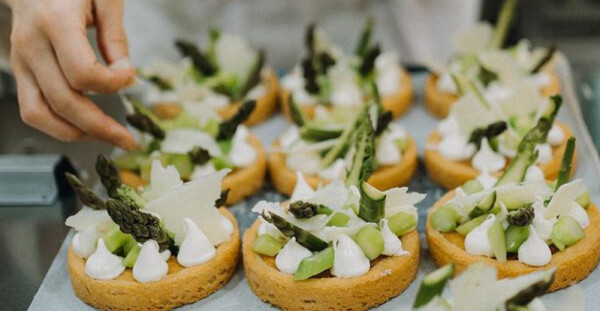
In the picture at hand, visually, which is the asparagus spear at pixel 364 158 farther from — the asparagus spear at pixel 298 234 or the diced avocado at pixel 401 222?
the asparagus spear at pixel 298 234

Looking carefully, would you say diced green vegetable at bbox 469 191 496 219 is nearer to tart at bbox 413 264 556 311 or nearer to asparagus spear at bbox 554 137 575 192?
asparagus spear at bbox 554 137 575 192

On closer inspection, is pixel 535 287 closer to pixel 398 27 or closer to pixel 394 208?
pixel 394 208

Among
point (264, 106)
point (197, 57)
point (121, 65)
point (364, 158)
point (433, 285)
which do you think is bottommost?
point (264, 106)

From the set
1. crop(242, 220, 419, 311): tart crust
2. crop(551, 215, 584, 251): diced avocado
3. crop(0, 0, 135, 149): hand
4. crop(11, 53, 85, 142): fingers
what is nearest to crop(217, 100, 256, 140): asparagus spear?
crop(0, 0, 135, 149): hand

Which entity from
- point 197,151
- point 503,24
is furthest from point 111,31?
point 503,24

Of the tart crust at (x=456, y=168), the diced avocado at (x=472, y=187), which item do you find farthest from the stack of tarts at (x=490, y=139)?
the diced avocado at (x=472, y=187)

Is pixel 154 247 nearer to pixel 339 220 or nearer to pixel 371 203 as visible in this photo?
pixel 339 220
